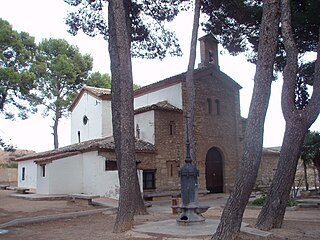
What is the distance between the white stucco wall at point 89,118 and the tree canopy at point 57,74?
6077mm

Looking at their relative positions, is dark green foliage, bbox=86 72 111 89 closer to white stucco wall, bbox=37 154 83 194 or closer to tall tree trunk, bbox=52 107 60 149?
tall tree trunk, bbox=52 107 60 149

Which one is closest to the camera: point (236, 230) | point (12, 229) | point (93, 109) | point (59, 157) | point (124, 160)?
point (236, 230)

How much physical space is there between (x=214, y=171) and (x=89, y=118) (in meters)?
9.90

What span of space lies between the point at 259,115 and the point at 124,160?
A: 3.60m

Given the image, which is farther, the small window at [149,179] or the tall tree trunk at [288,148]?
the small window at [149,179]

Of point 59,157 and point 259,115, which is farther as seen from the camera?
point 59,157

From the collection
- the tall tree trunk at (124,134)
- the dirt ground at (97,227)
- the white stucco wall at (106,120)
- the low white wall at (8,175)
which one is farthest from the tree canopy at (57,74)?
the tall tree trunk at (124,134)

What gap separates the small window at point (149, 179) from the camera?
20.1 meters

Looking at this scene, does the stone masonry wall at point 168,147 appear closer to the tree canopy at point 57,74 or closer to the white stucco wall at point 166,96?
the white stucco wall at point 166,96

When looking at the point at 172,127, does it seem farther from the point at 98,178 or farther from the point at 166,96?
the point at 98,178

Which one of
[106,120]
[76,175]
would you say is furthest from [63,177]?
[106,120]

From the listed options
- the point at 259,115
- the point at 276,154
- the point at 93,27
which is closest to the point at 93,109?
the point at 93,27

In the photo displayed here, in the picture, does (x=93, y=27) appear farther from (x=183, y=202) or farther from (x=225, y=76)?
(x=225, y=76)

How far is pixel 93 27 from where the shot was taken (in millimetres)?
15125
